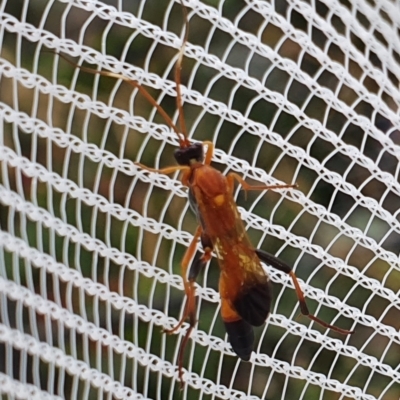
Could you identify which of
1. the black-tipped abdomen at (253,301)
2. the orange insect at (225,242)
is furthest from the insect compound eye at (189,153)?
the black-tipped abdomen at (253,301)

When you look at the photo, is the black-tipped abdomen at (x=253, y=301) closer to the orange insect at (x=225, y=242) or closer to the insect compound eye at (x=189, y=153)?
the orange insect at (x=225, y=242)

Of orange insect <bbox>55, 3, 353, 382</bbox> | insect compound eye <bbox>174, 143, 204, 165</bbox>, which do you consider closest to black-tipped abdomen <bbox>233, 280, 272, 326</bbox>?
orange insect <bbox>55, 3, 353, 382</bbox>

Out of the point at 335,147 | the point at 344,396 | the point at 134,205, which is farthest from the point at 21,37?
the point at 344,396

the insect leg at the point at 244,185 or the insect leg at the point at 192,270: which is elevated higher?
the insect leg at the point at 244,185

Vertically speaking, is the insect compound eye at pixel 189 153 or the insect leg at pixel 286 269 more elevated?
the insect compound eye at pixel 189 153

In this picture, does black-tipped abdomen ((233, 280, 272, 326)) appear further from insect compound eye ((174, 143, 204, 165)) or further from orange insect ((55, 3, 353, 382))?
insect compound eye ((174, 143, 204, 165))
